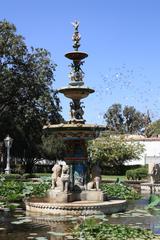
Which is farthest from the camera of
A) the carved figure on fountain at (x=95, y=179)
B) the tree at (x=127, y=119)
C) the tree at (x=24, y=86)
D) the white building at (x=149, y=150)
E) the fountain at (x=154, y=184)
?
the tree at (x=127, y=119)

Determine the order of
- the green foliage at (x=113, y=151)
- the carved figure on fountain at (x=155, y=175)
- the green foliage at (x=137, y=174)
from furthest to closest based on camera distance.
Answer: the green foliage at (x=113, y=151) → the green foliage at (x=137, y=174) → the carved figure on fountain at (x=155, y=175)

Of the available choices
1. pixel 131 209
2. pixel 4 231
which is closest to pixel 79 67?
pixel 131 209

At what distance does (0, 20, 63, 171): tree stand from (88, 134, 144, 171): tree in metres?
6.43

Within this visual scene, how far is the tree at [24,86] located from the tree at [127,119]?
51767mm

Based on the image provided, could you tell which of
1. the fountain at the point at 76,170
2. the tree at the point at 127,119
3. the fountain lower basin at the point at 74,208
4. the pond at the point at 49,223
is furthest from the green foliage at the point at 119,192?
the tree at the point at 127,119

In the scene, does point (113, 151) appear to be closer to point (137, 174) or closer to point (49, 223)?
point (137, 174)

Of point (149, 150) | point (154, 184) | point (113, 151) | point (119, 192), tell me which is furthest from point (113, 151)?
point (119, 192)

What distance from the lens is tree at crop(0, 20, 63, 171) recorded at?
151 ft

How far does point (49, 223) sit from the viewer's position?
14.2 m

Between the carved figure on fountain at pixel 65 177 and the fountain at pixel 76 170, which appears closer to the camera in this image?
the fountain at pixel 76 170

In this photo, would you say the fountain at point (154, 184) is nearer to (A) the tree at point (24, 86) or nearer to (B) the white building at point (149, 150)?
(A) the tree at point (24, 86)

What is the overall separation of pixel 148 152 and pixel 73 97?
4010 centimetres

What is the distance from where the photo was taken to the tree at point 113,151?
5224cm

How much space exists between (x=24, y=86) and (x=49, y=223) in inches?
1329
